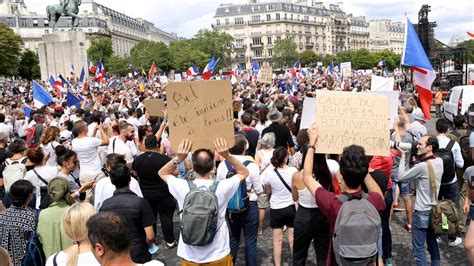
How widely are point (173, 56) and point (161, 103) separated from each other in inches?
2751

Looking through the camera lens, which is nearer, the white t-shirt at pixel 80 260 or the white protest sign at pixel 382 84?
the white t-shirt at pixel 80 260

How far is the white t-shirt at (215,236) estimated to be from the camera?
154 inches

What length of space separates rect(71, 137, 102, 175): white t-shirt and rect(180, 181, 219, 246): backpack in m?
3.67

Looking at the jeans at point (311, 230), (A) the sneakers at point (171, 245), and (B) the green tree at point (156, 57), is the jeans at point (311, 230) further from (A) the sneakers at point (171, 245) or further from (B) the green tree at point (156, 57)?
(B) the green tree at point (156, 57)

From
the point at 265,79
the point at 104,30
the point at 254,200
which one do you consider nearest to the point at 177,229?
the point at 254,200

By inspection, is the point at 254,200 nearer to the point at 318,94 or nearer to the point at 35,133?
the point at 318,94

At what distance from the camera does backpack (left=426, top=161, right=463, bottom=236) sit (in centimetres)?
509

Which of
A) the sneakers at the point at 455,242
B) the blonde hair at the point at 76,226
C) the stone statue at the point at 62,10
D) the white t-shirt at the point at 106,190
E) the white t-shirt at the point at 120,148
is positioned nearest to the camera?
the blonde hair at the point at 76,226

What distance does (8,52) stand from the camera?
57.5m

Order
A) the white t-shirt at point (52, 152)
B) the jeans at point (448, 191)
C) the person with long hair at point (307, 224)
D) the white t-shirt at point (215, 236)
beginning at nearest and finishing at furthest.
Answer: the white t-shirt at point (215, 236)
the person with long hair at point (307, 224)
the jeans at point (448, 191)
the white t-shirt at point (52, 152)

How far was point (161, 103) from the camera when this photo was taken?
29.3 ft

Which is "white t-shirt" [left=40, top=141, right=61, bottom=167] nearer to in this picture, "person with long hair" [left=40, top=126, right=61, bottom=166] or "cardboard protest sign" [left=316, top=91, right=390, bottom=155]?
"person with long hair" [left=40, top=126, right=61, bottom=166]

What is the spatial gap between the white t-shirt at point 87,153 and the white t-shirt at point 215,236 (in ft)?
11.1

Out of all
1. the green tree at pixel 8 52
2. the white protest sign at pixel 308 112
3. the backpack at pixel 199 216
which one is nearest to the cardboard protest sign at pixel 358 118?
the white protest sign at pixel 308 112
